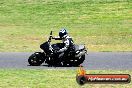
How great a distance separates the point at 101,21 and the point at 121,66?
56.0ft

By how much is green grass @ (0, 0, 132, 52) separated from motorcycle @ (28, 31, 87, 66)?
16.1 ft

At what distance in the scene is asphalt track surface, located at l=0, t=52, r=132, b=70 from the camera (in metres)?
21.0

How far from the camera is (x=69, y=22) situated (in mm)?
37688

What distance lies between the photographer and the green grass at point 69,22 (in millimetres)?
28781

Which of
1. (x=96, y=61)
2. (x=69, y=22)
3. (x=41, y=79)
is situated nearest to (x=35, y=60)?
(x=96, y=61)

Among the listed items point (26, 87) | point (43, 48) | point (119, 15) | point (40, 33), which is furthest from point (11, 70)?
point (119, 15)

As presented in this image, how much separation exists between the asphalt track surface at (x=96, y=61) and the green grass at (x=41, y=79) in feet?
3.84

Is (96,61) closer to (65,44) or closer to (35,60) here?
(65,44)

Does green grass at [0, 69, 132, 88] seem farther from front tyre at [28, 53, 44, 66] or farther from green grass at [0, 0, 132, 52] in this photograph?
green grass at [0, 0, 132, 52]

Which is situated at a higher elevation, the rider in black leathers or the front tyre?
the rider in black leathers

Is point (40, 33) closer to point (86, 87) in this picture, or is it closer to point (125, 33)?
point (125, 33)

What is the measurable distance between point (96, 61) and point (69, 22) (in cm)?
1549

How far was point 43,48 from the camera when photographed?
69.9ft

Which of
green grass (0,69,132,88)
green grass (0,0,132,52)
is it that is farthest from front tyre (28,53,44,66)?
green grass (0,0,132,52)
